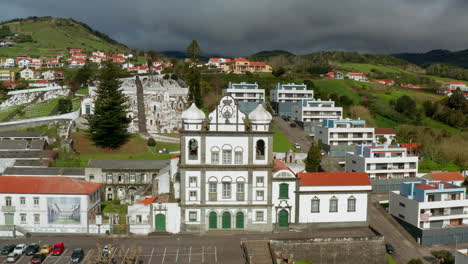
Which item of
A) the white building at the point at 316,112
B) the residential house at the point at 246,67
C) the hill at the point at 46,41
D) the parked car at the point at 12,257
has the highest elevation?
the hill at the point at 46,41

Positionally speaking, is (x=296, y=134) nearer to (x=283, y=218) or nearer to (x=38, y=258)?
(x=283, y=218)

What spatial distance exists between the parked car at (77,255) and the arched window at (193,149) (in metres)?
12.3

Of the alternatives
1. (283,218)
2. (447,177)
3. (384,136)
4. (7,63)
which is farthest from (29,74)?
(447,177)

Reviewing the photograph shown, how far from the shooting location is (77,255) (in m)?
30.7

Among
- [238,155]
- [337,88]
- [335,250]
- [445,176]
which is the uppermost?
[337,88]

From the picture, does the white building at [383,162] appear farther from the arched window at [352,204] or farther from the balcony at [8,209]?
the balcony at [8,209]

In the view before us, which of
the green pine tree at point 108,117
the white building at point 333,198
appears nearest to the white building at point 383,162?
the white building at point 333,198

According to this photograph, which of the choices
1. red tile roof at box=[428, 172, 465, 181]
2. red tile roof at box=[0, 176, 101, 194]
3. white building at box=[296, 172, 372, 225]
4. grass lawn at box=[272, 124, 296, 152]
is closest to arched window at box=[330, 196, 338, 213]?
white building at box=[296, 172, 372, 225]

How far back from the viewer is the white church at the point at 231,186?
3666 centimetres

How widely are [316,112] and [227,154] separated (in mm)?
43649

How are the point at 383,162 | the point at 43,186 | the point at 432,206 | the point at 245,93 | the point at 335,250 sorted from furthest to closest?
the point at 245,93, the point at 383,162, the point at 432,206, the point at 43,186, the point at 335,250

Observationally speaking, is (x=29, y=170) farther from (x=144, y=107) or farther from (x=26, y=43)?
(x=26, y=43)

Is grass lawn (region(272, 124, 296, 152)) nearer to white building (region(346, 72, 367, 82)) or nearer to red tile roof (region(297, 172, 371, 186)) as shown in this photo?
red tile roof (region(297, 172, 371, 186))

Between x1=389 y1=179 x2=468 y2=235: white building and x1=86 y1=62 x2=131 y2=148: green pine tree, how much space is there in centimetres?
3973
